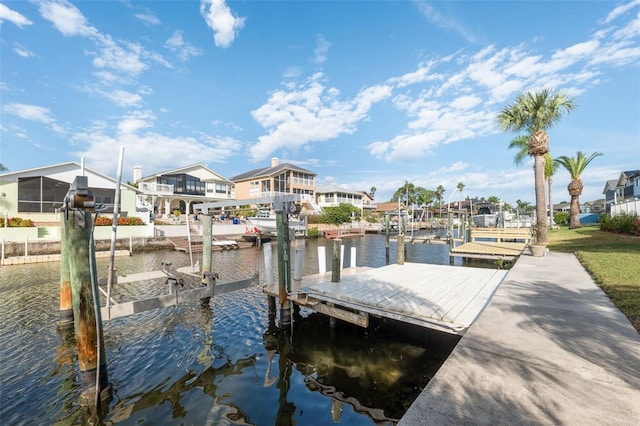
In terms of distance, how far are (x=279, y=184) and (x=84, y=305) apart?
4888 centimetres

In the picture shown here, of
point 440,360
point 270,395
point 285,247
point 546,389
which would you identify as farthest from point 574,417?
point 285,247

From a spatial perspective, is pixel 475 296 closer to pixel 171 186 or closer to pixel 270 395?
pixel 270 395

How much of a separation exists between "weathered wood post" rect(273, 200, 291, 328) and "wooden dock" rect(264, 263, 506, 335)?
365 mm

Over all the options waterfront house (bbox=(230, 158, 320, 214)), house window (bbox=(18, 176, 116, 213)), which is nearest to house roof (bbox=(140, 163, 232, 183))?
waterfront house (bbox=(230, 158, 320, 214))

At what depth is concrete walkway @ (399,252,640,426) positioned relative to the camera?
9.59 ft

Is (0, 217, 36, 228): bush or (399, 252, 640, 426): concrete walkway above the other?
(0, 217, 36, 228): bush

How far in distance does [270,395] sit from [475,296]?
5523 millimetres

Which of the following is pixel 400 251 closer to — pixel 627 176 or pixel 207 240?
pixel 207 240

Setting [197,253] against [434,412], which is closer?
[434,412]

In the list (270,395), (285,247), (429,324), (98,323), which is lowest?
(270,395)

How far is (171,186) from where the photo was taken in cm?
4306

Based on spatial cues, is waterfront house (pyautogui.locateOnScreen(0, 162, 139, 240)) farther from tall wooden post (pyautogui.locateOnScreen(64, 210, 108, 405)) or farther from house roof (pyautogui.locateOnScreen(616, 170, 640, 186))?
house roof (pyautogui.locateOnScreen(616, 170, 640, 186))

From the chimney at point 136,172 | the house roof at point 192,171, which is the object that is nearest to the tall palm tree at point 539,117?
the house roof at point 192,171

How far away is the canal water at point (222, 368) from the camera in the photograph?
212 inches
